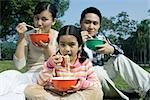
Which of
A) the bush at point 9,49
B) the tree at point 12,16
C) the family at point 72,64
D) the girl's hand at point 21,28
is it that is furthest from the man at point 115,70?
the tree at point 12,16

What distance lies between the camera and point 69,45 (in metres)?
1.65

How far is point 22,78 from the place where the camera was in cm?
175

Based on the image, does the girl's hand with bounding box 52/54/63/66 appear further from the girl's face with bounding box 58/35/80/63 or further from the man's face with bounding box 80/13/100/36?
the man's face with bounding box 80/13/100/36

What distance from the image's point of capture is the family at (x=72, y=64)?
5.18 ft

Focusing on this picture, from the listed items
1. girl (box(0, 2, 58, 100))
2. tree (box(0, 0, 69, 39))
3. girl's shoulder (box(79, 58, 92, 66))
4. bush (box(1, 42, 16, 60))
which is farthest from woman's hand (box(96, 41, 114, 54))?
tree (box(0, 0, 69, 39))

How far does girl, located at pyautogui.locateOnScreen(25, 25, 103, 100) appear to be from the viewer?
155 cm

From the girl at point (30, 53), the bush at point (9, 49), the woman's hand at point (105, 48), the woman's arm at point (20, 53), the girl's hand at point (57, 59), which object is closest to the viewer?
→ the girl's hand at point (57, 59)

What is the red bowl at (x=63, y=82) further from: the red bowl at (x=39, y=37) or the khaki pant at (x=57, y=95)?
the red bowl at (x=39, y=37)

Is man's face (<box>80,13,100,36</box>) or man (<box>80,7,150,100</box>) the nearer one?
man (<box>80,7,150,100</box>)

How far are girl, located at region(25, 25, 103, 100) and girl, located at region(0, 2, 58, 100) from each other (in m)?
0.11

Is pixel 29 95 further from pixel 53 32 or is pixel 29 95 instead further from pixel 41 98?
pixel 53 32

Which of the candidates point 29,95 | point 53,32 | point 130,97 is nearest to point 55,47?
point 53,32

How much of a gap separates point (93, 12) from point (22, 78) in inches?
25.0

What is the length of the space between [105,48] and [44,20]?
40 cm
